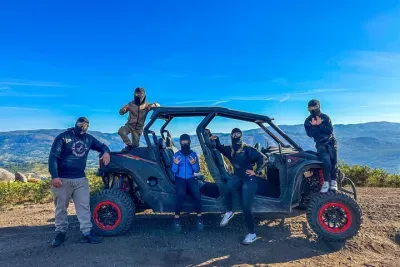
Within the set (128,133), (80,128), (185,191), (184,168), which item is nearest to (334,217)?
(185,191)

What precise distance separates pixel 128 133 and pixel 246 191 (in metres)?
2.73

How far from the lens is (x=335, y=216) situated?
5.09 meters

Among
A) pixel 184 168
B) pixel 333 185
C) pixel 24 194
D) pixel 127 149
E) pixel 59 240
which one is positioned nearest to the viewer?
pixel 59 240

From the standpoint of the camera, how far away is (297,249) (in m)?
4.88

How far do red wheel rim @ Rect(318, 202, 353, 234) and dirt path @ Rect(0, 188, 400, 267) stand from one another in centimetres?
27

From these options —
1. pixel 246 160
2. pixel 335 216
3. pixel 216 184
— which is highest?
pixel 246 160

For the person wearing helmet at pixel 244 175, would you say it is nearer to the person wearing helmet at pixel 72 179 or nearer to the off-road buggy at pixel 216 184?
the off-road buggy at pixel 216 184

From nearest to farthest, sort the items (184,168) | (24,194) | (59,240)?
1. (59,240)
2. (184,168)
3. (24,194)

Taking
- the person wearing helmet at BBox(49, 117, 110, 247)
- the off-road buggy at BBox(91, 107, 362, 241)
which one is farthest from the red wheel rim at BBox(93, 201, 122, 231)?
the person wearing helmet at BBox(49, 117, 110, 247)

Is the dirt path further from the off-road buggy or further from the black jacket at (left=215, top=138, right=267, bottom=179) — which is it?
the black jacket at (left=215, top=138, right=267, bottom=179)

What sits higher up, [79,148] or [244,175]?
[79,148]

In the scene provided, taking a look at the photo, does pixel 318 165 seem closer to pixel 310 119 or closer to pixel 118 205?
pixel 310 119

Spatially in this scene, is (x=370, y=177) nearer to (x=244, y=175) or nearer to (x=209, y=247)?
(x=244, y=175)

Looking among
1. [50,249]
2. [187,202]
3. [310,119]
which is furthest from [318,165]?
[50,249]
